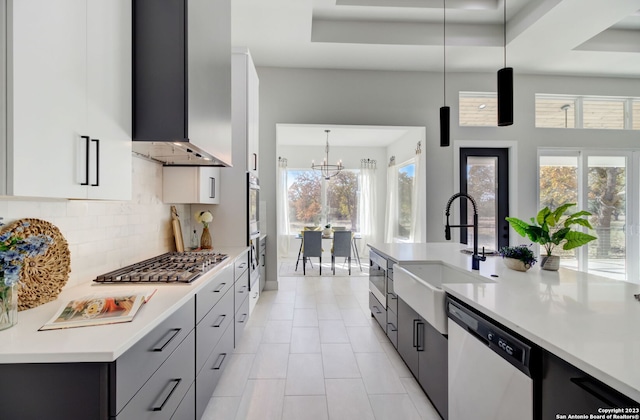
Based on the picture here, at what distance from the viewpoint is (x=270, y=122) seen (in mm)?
4426

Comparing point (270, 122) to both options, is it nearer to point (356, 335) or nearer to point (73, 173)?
point (356, 335)

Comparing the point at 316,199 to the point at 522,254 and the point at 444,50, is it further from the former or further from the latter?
the point at 522,254

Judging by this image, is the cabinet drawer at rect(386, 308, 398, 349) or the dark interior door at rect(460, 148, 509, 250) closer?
the cabinet drawer at rect(386, 308, 398, 349)

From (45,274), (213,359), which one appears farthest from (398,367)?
(45,274)

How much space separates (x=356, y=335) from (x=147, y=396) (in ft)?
7.15

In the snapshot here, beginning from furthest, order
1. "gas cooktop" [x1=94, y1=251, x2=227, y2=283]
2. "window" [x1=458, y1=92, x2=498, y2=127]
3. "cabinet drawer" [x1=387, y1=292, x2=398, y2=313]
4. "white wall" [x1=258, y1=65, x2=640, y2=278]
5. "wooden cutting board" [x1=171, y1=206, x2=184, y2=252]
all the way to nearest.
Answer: "window" [x1=458, y1=92, x2=498, y2=127] → "white wall" [x1=258, y1=65, x2=640, y2=278] → "wooden cutting board" [x1=171, y1=206, x2=184, y2=252] → "cabinet drawer" [x1=387, y1=292, x2=398, y2=313] → "gas cooktop" [x1=94, y1=251, x2=227, y2=283]

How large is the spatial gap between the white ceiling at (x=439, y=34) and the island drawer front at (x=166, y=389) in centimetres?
320

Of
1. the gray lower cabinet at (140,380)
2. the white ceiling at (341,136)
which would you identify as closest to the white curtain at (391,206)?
the white ceiling at (341,136)

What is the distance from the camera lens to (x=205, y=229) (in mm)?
2980

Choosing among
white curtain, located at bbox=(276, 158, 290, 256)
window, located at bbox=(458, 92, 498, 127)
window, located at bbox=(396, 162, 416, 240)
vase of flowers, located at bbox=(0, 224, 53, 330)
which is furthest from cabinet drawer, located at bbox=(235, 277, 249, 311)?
white curtain, located at bbox=(276, 158, 290, 256)

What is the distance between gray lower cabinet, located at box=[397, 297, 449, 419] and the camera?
64.3 inches

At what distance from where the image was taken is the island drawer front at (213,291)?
1.61 metres

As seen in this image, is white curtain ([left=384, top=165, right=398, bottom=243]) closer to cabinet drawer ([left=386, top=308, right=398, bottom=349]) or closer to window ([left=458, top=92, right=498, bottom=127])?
window ([left=458, top=92, right=498, bottom=127])

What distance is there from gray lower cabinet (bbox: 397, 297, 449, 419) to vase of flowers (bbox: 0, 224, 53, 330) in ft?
6.09
